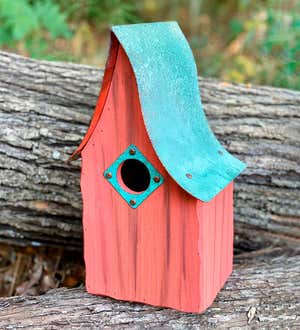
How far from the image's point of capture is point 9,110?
8.93 ft

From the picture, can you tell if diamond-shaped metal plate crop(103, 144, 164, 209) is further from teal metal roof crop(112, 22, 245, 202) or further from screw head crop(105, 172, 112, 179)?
teal metal roof crop(112, 22, 245, 202)

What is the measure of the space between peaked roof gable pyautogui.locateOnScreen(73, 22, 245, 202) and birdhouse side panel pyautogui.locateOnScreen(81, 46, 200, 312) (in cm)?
5

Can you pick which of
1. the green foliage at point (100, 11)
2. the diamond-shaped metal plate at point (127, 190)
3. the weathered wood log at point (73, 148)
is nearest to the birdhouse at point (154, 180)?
the diamond-shaped metal plate at point (127, 190)

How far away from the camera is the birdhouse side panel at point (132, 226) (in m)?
2.08

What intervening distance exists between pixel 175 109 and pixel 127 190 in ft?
1.07

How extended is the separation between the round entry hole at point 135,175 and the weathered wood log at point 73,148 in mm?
415

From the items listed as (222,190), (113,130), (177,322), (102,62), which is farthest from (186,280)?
(102,62)

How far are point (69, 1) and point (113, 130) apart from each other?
393 centimetres

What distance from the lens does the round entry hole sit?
234cm

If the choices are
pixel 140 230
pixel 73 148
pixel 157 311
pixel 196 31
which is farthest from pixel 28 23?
pixel 196 31

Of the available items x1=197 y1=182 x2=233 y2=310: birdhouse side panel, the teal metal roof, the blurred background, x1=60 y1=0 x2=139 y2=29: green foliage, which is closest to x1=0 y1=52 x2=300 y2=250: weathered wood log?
x1=197 y1=182 x2=233 y2=310: birdhouse side panel

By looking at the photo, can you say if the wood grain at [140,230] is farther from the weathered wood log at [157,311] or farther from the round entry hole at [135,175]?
the round entry hole at [135,175]

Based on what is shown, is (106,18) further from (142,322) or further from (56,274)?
(142,322)

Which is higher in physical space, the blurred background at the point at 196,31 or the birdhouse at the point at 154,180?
the blurred background at the point at 196,31
